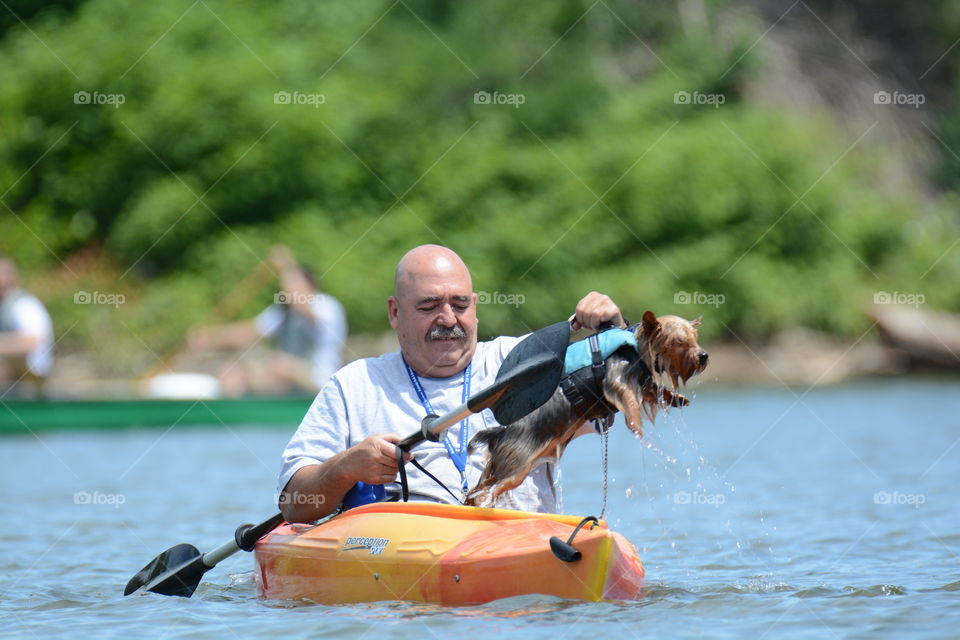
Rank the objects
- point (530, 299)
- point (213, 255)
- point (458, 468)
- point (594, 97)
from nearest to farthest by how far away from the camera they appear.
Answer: point (458, 468) < point (213, 255) < point (530, 299) < point (594, 97)

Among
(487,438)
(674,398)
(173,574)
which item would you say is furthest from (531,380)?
(173,574)

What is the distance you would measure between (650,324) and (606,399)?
30 centimetres

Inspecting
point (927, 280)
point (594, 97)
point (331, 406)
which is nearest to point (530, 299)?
point (594, 97)

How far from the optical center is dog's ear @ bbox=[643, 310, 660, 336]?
13.8 feet

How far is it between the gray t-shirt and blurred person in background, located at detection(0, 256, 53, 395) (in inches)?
319

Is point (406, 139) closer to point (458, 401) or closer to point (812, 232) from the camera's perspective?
point (812, 232)

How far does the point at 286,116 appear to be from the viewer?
18.7m

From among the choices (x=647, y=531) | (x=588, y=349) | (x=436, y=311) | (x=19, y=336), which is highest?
(x=19, y=336)

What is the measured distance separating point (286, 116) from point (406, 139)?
1928 millimetres

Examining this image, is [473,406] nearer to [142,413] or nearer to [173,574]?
[173,574]

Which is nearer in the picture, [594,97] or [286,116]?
[286,116]

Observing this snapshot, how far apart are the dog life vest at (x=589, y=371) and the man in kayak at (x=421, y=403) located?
0.48 m

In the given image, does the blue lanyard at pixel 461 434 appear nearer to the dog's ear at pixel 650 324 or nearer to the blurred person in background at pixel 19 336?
the dog's ear at pixel 650 324

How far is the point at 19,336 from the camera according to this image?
12273 mm
